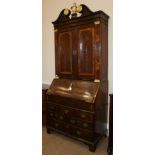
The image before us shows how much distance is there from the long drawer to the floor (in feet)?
0.53

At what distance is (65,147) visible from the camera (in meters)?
2.33

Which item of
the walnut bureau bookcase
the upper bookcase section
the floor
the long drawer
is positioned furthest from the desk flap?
the upper bookcase section

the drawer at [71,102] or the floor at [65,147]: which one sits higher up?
the drawer at [71,102]

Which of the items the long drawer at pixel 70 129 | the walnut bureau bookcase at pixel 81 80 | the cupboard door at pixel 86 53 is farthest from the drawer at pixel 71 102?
the cupboard door at pixel 86 53

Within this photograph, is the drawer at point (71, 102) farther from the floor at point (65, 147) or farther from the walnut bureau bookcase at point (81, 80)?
the floor at point (65, 147)

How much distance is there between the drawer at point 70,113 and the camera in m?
2.22

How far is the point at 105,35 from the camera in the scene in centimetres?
250

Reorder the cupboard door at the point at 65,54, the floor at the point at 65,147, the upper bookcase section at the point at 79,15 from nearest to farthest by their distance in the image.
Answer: the floor at the point at 65,147
the upper bookcase section at the point at 79,15
the cupboard door at the point at 65,54

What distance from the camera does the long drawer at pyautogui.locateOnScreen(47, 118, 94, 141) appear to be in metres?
2.25

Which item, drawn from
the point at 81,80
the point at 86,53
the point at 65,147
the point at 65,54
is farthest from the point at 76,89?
the point at 65,147

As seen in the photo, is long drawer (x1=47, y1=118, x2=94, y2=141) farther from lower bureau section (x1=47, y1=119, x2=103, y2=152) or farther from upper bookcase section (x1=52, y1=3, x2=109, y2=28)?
upper bookcase section (x1=52, y1=3, x2=109, y2=28)

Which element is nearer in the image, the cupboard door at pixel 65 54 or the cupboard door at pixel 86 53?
the cupboard door at pixel 86 53

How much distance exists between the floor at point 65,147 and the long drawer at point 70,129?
161mm
